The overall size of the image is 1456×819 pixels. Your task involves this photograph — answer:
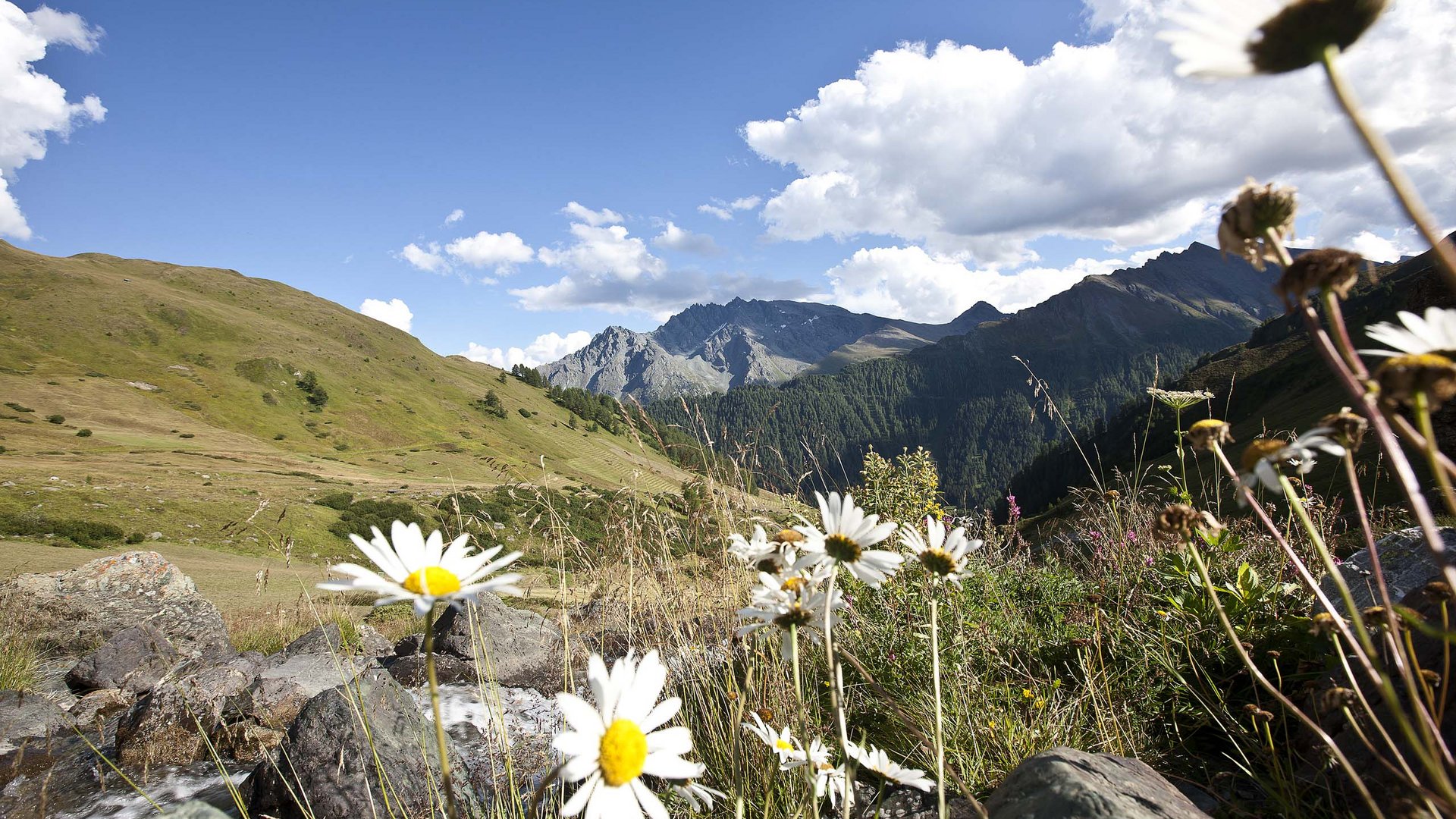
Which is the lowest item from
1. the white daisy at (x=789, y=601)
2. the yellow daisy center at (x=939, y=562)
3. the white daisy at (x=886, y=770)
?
the white daisy at (x=886, y=770)

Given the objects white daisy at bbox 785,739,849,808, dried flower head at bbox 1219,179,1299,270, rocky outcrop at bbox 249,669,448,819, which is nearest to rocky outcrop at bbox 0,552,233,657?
rocky outcrop at bbox 249,669,448,819

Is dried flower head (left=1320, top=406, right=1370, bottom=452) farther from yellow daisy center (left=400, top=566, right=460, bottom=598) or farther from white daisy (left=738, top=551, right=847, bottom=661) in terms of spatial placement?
yellow daisy center (left=400, top=566, right=460, bottom=598)

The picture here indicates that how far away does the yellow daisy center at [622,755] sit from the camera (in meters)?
1.12

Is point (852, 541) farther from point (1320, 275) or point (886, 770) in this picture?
point (1320, 275)

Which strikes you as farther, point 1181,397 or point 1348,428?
point 1181,397

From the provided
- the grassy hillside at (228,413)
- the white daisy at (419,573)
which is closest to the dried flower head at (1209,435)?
the white daisy at (419,573)

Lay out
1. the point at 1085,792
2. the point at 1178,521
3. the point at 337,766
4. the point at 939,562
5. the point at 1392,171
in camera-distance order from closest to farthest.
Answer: the point at 1392,171 → the point at 1178,521 → the point at 939,562 → the point at 1085,792 → the point at 337,766

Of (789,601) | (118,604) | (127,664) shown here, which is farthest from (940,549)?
(118,604)

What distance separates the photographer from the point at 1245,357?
104 metres

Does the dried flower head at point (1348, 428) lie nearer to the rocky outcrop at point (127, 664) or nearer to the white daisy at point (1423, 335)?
the white daisy at point (1423, 335)

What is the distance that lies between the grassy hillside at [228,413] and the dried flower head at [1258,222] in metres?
3.68

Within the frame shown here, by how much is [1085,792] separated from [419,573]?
1.92 meters

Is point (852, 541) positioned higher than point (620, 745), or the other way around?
point (852, 541)

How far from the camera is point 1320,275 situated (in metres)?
0.77
